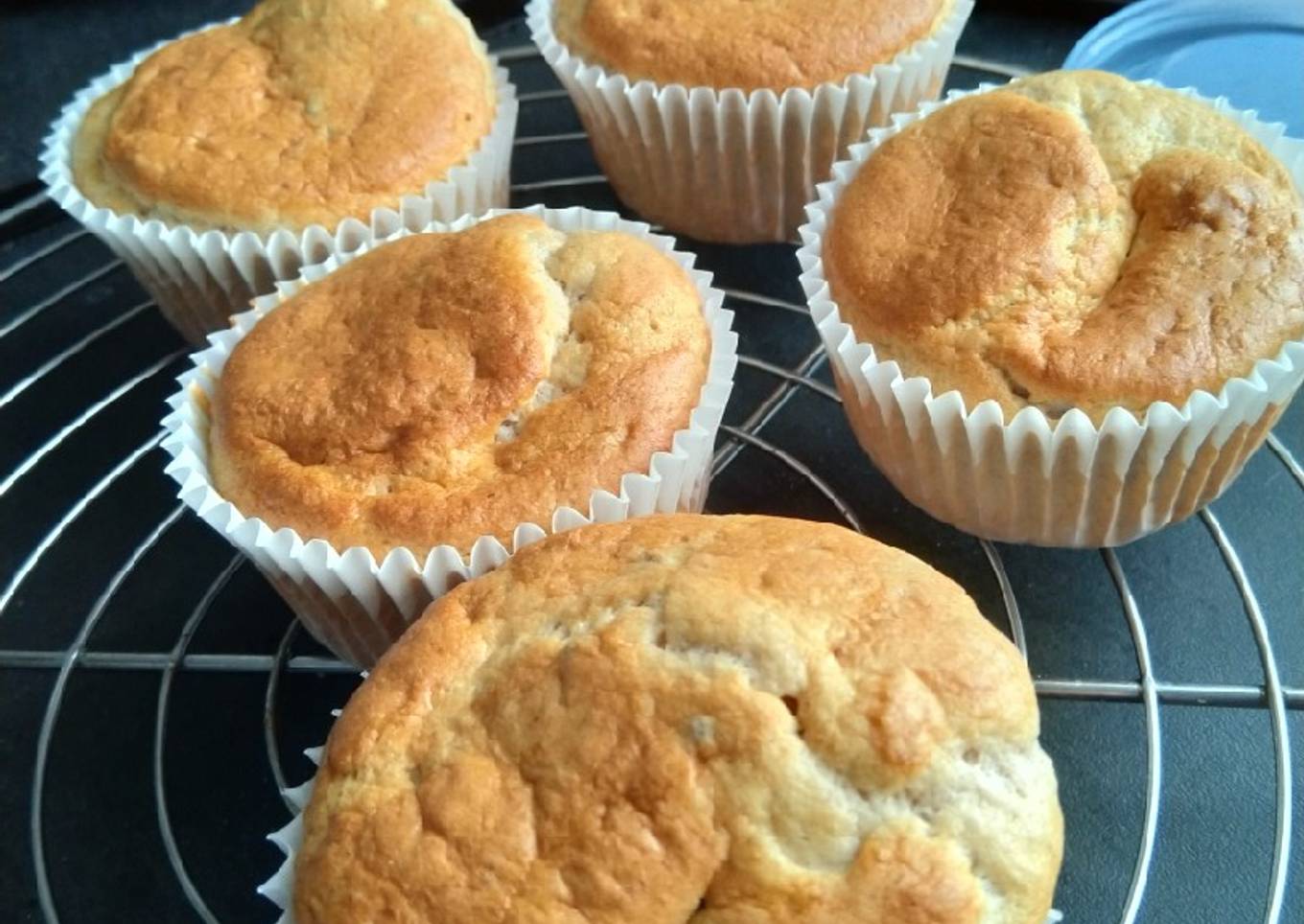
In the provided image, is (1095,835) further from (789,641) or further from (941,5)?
(941,5)

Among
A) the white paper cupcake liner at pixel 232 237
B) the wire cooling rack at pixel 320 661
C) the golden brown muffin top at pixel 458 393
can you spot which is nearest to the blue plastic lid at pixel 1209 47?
the wire cooling rack at pixel 320 661

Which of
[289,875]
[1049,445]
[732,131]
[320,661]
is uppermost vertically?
[732,131]

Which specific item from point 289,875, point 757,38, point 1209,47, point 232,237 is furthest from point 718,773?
point 1209,47

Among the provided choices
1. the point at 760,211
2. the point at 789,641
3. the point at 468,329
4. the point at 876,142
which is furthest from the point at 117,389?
the point at 789,641

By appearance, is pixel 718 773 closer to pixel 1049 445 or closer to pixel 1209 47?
pixel 1049 445

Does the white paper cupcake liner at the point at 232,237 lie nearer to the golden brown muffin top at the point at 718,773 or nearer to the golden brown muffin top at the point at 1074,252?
the golden brown muffin top at the point at 1074,252
